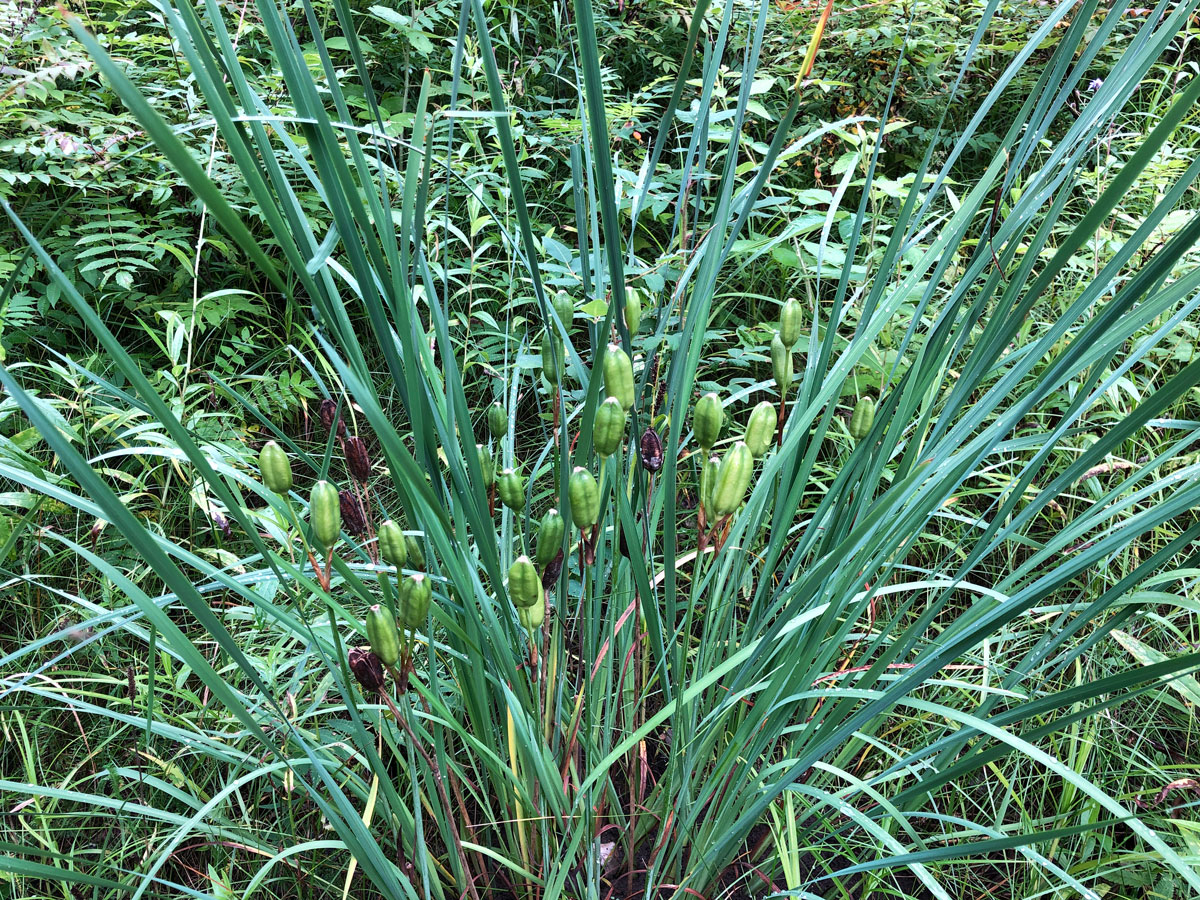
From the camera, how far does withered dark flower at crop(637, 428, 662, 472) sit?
25.1 inches

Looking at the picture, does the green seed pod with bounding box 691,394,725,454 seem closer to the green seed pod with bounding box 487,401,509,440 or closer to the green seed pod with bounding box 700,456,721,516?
the green seed pod with bounding box 700,456,721,516

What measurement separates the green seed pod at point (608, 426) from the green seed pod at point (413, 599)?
6.0 inches

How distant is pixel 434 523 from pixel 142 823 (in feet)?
2.34

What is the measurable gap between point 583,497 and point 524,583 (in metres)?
0.07

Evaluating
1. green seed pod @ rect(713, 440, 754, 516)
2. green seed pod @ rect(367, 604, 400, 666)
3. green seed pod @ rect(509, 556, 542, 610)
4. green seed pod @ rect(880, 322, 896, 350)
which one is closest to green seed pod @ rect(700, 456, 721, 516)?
green seed pod @ rect(713, 440, 754, 516)

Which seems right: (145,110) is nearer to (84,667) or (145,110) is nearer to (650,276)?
(650,276)

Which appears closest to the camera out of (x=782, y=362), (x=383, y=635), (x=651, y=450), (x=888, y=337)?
(x=383, y=635)

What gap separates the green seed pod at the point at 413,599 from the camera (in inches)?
21.3

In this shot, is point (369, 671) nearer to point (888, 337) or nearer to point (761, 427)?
point (761, 427)

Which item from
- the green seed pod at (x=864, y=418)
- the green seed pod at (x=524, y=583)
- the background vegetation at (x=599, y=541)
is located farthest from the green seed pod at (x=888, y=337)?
the green seed pod at (x=524, y=583)

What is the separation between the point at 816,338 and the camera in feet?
3.18

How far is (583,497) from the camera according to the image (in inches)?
22.7

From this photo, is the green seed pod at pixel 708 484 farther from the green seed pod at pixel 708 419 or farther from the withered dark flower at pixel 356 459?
the withered dark flower at pixel 356 459

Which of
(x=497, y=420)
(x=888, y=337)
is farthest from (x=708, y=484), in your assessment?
(x=888, y=337)
